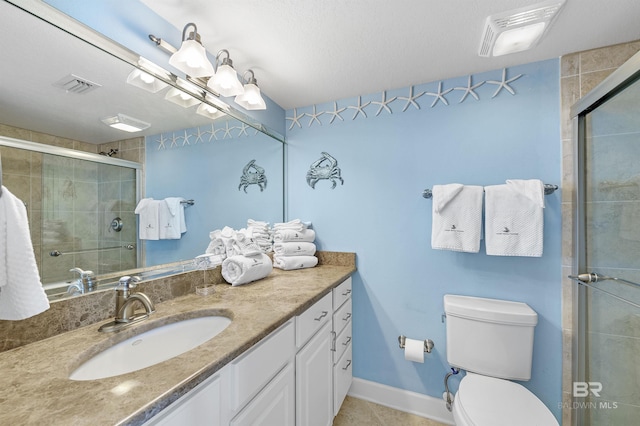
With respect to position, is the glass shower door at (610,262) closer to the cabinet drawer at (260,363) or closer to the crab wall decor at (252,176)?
the cabinet drawer at (260,363)

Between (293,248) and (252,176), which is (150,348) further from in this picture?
(252,176)

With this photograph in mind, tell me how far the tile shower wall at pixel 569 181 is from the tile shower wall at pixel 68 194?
2.23 meters

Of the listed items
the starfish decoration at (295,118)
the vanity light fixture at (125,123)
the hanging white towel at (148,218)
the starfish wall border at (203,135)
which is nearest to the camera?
the vanity light fixture at (125,123)

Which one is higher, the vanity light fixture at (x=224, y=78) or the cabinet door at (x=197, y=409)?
the vanity light fixture at (x=224, y=78)

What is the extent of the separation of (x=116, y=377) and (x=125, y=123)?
959 millimetres

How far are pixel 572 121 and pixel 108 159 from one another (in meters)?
2.33

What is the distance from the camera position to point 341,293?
1652 mm

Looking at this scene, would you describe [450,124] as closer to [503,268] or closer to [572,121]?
[572,121]

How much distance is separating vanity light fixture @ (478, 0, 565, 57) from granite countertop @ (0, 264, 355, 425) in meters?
1.59

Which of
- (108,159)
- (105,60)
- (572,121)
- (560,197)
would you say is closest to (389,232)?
(560,197)

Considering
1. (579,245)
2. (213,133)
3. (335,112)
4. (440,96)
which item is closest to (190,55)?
(213,133)

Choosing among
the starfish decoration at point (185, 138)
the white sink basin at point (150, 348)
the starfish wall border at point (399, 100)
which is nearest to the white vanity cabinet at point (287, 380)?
the white sink basin at point (150, 348)

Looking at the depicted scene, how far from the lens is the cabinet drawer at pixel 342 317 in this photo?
1.56 m

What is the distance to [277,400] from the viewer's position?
0.97m
